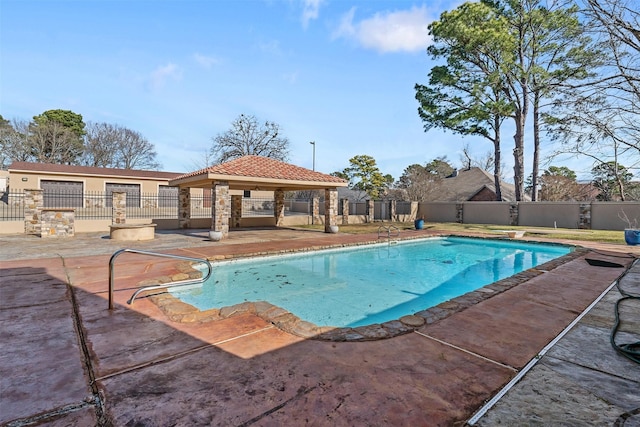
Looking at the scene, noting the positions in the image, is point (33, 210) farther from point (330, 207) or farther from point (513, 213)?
point (513, 213)

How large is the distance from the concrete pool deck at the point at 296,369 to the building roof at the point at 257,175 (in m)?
7.74

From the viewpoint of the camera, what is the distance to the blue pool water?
561cm

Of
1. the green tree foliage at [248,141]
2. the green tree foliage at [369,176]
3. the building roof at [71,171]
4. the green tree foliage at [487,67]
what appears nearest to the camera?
the green tree foliage at [487,67]

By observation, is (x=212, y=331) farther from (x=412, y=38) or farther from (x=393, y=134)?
(x=393, y=134)

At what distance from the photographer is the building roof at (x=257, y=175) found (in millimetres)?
11594

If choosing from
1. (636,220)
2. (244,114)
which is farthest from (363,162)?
(636,220)

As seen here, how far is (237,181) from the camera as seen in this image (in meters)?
12.7

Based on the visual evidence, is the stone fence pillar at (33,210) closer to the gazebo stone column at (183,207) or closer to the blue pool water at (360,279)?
the gazebo stone column at (183,207)

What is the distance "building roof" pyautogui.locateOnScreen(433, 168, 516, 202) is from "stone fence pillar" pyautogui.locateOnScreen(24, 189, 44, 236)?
28.9 metres

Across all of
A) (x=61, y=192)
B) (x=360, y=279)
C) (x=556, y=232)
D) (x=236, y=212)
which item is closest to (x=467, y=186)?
(x=556, y=232)

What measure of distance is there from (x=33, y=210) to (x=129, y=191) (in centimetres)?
1481

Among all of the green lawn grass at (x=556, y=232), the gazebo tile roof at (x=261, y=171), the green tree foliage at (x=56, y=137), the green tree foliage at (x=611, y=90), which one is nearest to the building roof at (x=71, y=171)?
the green tree foliage at (x=56, y=137)

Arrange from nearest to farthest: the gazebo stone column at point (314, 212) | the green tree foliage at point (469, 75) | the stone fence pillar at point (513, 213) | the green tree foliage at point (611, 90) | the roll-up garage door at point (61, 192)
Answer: the green tree foliage at point (611, 90) → the green tree foliage at point (469, 75) → the gazebo stone column at point (314, 212) → the stone fence pillar at point (513, 213) → the roll-up garage door at point (61, 192)

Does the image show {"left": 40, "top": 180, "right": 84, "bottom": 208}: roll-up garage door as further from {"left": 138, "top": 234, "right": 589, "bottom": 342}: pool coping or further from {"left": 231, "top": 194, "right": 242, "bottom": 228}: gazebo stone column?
{"left": 138, "top": 234, "right": 589, "bottom": 342}: pool coping
